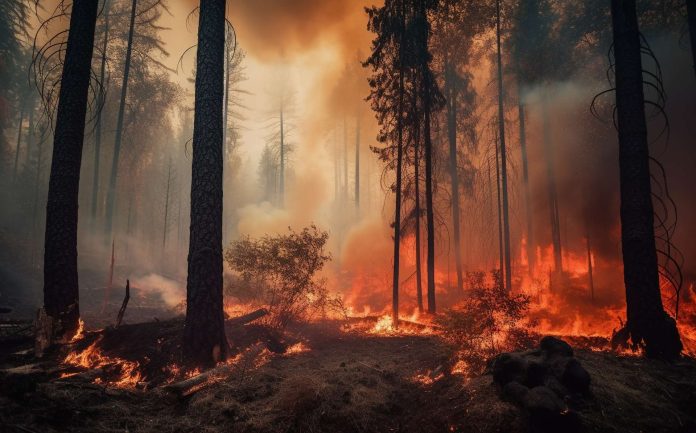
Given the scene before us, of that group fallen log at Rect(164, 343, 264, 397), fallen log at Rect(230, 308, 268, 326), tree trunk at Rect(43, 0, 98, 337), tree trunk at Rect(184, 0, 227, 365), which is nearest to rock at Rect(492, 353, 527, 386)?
fallen log at Rect(164, 343, 264, 397)

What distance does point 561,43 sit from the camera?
62.5 ft

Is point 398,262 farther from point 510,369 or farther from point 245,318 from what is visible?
point 510,369

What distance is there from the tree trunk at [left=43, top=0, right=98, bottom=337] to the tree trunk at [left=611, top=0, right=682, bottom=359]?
12415mm

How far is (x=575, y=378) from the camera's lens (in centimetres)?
443

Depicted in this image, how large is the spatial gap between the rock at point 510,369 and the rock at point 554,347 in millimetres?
497

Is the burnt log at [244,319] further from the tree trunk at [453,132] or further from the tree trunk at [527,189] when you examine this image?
the tree trunk at [527,189]

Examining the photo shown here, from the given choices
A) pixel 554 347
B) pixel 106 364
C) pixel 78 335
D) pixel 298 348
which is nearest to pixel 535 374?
pixel 554 347

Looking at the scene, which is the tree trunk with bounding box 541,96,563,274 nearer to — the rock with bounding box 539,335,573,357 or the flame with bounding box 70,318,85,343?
the rock with bounding box 539,335,573,357

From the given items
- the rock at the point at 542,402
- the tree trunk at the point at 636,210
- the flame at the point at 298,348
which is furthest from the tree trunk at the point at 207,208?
the tree trunk at the point at 636,210

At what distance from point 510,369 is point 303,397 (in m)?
3.14

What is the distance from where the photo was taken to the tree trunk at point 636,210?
6.71m

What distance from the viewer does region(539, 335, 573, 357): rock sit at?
487 cm

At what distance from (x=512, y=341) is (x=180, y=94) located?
34939 mm

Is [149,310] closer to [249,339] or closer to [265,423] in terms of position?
[249,339]
